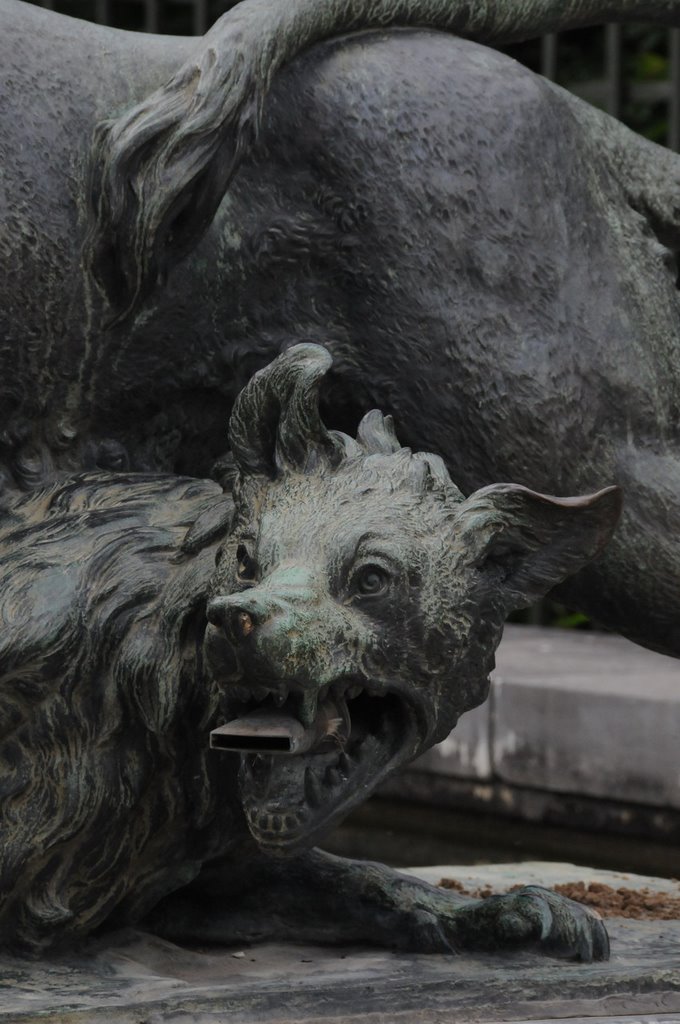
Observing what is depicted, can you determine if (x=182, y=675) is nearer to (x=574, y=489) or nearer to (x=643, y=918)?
(x=574, y=489)

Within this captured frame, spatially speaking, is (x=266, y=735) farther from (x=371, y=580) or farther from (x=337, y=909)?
(x=337, y=909)

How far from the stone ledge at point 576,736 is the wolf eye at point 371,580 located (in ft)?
11.6

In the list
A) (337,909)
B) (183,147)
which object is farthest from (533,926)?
(183,147)

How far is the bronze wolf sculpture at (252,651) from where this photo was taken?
8.27 ft

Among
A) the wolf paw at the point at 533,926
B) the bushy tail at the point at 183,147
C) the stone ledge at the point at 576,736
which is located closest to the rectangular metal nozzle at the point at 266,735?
the wolf paw at the point at 533,926

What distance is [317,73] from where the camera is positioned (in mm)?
3014

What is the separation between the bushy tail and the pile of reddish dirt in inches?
50.1

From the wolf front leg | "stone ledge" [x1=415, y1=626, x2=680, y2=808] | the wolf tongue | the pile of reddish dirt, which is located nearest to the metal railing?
"stone ledge" [x1=415, y1=626, x2=680, y2=808]

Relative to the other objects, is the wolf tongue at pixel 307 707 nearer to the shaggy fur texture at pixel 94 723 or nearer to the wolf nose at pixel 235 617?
the wolf nose at pixel 235 617

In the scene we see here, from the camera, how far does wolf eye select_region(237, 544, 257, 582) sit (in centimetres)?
256

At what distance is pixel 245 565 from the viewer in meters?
2.57

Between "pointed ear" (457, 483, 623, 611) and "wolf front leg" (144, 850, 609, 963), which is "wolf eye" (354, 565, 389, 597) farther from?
"wolf front leg" (144, 850, 609, 963)

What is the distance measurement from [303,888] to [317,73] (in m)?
1.19

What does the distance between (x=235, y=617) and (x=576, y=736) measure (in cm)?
387
